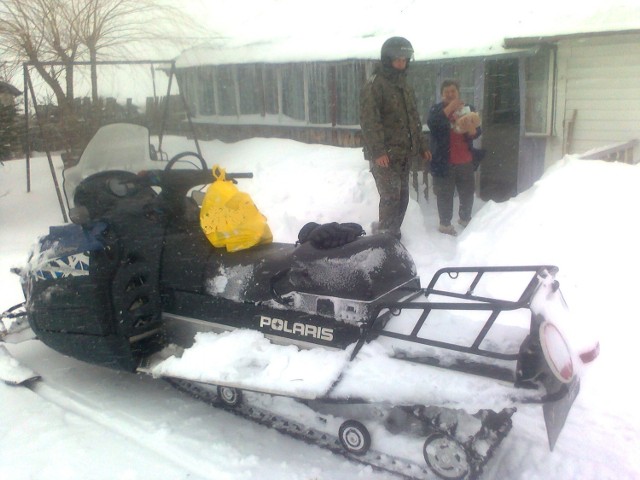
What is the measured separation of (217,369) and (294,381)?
0.43 meters

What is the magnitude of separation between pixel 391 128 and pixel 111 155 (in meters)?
2.56

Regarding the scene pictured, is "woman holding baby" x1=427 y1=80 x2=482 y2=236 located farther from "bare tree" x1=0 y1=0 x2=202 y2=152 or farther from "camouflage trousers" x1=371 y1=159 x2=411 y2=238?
"bare tree" x1=0 y1=0 x2=202 y2=152

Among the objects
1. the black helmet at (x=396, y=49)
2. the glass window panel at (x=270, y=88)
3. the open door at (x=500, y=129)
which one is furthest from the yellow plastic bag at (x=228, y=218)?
the glass window panel at (x=270, y=88)

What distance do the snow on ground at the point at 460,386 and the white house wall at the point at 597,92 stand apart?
7.69 ft

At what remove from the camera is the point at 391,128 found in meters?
5.05

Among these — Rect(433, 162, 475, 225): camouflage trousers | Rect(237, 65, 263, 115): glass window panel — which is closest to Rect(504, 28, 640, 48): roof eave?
Rect(433, 162, 475, 225): camouflage trousers

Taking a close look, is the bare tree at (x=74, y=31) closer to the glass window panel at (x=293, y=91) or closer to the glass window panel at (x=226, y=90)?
the glass window panel at (x=293, y=91)

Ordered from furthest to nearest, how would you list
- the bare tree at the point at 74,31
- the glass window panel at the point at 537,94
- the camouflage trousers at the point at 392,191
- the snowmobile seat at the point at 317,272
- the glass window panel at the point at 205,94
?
the glass window panel at the point at 205,94
the glass window panel at the point at 537,94
the camouflage trousers at the point at 392,191
the bare tree at the point at 74,31
the snowmobile seat at the point at 317,272

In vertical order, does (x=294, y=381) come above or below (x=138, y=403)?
above

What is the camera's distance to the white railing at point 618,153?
665 centimetres

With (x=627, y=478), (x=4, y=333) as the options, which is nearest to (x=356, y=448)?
(x=627, y=478)

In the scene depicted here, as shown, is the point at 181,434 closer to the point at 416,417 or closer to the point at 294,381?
the point at 294,381

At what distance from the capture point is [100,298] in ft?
10.1

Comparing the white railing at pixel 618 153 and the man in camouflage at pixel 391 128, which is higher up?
the man in camouflage at pixel 391 128
